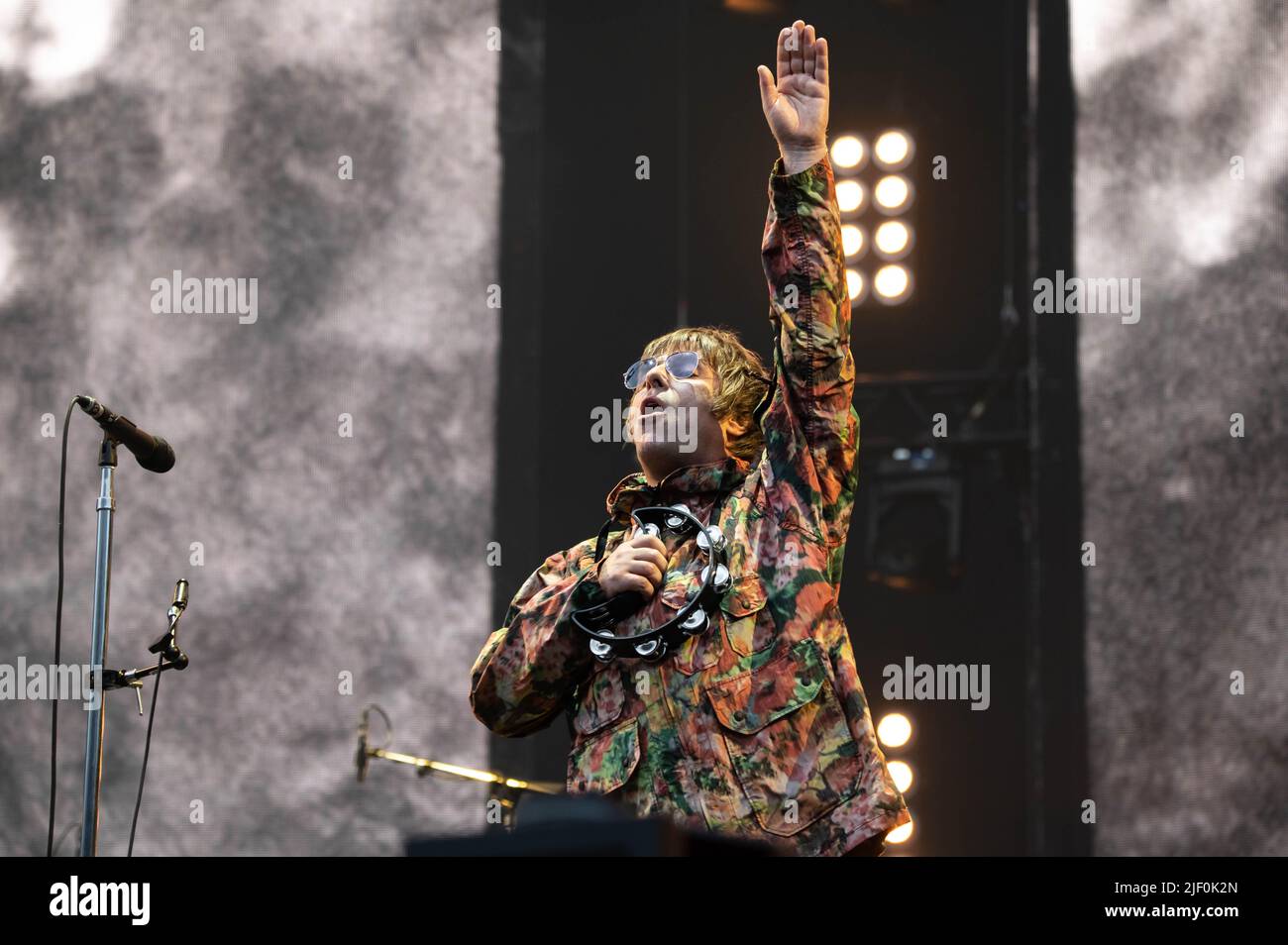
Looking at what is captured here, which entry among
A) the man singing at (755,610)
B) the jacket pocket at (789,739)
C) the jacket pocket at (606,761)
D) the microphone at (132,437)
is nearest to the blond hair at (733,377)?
the man singing at (755,610)

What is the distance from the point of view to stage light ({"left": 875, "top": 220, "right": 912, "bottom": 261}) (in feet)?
19.8

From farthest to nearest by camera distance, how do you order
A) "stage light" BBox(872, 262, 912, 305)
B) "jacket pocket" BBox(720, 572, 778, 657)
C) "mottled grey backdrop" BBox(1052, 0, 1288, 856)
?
"stage light" BBox(872, 262, 912, 305) < "mottled grey backdrop" BBox(1052, 0, 1288, 856) < "jacket pocket" BBox(720, 572, 778, 657)

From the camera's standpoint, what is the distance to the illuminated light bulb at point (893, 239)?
603 cm

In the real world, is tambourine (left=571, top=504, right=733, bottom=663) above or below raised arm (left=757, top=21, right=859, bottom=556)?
below

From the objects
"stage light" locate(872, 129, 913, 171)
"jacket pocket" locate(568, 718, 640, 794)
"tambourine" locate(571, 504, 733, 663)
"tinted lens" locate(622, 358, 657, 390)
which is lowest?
"jacket pocket" locate(568, 718, 640, 794)

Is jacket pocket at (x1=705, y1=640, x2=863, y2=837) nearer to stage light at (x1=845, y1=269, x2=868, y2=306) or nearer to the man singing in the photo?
the man singing

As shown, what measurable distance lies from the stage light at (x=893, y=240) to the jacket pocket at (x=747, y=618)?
3519mm

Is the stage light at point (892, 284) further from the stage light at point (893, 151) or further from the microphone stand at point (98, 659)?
the microphone stand at point (98, 659)

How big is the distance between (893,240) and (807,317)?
3333mm

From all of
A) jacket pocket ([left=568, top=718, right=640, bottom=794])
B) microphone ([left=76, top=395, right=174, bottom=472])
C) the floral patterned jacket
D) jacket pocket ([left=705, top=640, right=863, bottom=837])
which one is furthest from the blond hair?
microphone ([left=76, top=395, right=174, bottom=472])

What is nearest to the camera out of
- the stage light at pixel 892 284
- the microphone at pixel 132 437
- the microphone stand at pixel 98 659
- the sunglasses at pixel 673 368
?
the sunglasses at pixel 673 368

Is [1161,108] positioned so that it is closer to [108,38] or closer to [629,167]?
[629,167]
